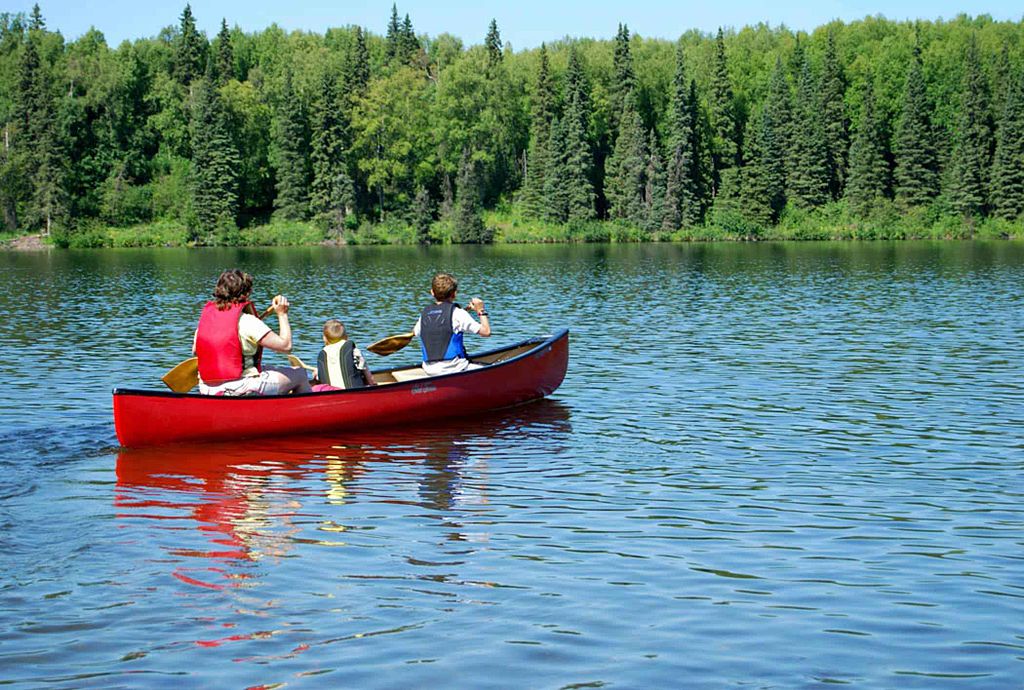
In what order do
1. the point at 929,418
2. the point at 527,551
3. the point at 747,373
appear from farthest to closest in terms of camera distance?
the point at 747,373, the point at 929,418, the point at 527,551

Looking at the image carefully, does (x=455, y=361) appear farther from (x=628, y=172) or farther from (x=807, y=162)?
(x=807, y=162)

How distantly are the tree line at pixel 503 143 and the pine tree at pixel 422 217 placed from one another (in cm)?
22

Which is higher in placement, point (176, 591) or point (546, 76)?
point (546, 76)

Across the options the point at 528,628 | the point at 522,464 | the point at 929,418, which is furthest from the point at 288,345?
the point at 929,418

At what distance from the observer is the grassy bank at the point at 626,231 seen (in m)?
90.2

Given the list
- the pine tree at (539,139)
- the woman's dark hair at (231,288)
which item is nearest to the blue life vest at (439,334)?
the woman's dark hair at (231,288)

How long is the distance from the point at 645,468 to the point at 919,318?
19130 mm

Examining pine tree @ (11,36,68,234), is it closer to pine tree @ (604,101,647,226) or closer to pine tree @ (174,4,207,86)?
pine tree @ (174,4,207,86)

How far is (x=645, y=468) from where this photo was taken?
13.3m

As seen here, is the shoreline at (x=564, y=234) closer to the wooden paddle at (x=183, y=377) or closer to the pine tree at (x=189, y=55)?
the pine tree at (x=189, y=55)

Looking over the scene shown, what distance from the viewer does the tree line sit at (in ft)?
300

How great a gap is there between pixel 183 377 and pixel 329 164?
81.3 m

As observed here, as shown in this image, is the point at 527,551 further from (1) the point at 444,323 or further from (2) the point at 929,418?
(2) the point at 929,418

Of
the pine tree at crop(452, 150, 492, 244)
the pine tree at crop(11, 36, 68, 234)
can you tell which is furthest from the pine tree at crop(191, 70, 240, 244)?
the pine tree at crop(452, 150, 492, 244)
